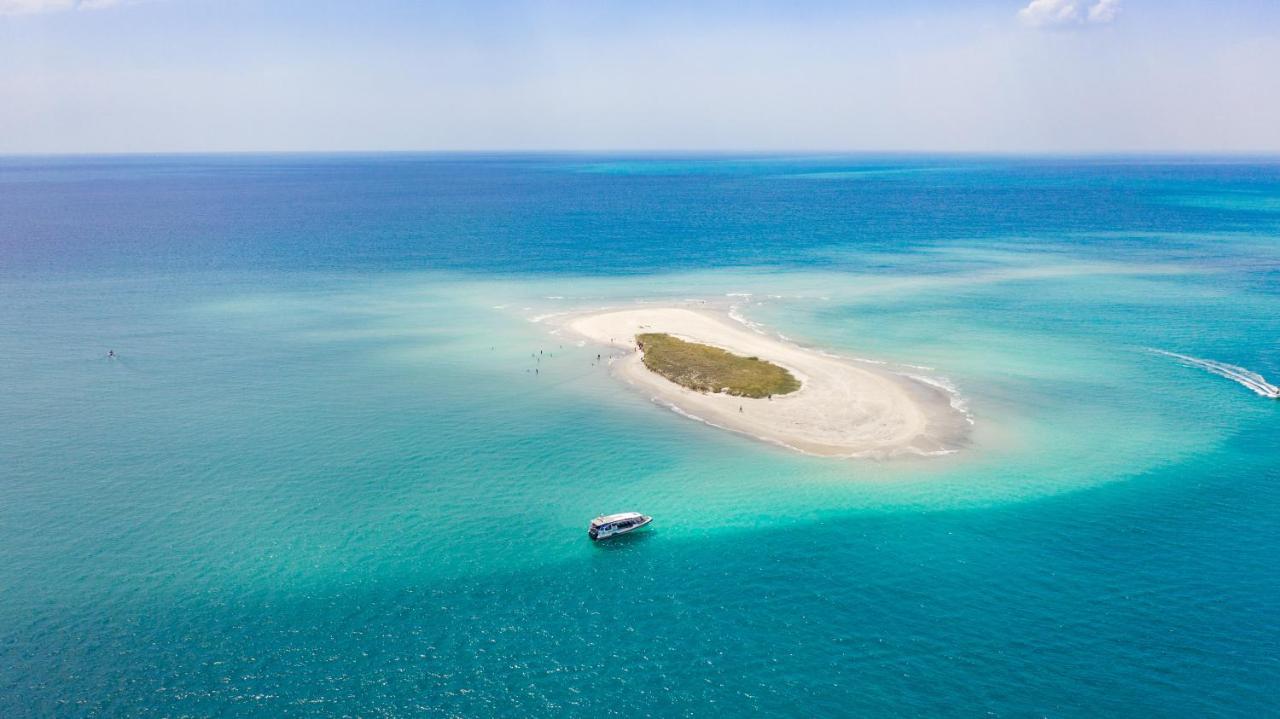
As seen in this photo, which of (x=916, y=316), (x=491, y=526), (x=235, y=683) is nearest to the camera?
(x=235, y=683)

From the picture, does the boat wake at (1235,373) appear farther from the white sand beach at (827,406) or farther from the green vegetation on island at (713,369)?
the green vegetation on island at (713,369)

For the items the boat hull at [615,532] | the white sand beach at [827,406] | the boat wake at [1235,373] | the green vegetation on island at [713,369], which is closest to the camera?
the boat hull at [615,532]

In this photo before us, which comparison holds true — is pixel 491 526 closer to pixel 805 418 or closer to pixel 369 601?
pixel 369 601

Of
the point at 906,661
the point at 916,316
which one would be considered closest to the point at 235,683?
the point at 906,661

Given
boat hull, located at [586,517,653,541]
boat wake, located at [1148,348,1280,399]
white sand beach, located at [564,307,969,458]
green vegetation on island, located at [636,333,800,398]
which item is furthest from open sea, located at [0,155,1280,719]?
green vegetation on island, located at [636,333,800,398]

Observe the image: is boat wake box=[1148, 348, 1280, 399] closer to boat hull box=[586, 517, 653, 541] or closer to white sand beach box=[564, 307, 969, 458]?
white sand beach box=[564, 307, 969, 458]

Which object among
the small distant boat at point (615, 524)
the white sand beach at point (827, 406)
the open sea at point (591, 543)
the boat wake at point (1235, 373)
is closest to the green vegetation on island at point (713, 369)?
the white sand beach at point (827, 406)
